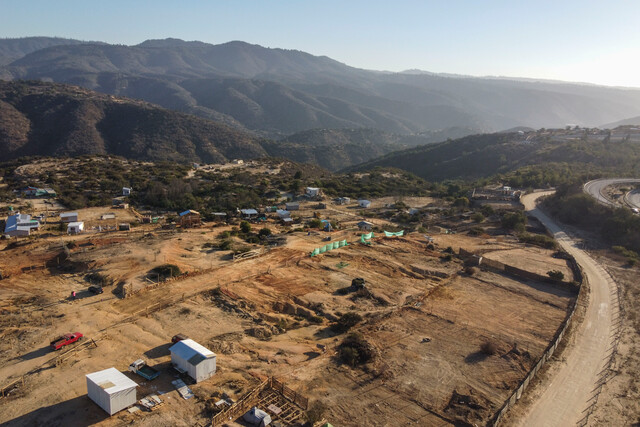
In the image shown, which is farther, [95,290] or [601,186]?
[601,186]

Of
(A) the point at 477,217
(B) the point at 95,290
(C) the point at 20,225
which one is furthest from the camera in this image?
(A) the point at 477,217

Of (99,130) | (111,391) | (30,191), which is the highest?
(99,130)

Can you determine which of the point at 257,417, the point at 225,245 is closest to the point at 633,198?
the point at 225,245

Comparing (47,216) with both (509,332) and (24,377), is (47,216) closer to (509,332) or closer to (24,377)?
(24,377)

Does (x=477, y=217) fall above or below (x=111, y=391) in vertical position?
below

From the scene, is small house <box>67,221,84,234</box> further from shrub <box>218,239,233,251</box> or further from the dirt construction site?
shrub <box>218,239,233,251</box>

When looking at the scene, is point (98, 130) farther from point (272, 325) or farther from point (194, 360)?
point (194, 360)
